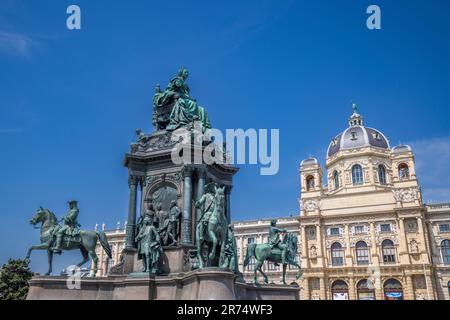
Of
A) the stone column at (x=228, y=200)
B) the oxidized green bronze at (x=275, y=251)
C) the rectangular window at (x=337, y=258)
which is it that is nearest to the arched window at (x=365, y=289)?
the rectangular window at (x=337, y=258)

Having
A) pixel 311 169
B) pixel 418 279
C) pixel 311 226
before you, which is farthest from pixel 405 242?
pixel 311 169

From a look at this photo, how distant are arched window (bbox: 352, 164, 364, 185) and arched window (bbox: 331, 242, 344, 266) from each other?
1280 cm

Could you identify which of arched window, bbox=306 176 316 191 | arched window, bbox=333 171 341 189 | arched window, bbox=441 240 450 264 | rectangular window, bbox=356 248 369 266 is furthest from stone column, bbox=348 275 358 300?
arched window, bbox=333 171 341 189

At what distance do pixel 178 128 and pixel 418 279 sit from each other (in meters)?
57.1

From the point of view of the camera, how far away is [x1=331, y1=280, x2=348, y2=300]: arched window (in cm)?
6400

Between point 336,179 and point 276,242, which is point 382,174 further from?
point 276,242

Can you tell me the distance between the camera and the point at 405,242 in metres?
62.7

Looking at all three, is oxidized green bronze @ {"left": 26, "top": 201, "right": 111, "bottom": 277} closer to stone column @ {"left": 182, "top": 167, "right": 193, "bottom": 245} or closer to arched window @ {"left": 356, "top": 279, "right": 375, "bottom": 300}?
stone column @ {"left": 182, "top": 167, "right": 193, "bottom": 245}

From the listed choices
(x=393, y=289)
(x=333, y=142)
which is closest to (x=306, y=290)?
(x=393, y=289)

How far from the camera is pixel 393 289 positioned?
61594mm

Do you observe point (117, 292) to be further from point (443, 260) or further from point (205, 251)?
point (443, 260)

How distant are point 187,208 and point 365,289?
56554 millimetres

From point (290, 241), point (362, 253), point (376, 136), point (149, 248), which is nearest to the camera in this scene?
point (149, 248)

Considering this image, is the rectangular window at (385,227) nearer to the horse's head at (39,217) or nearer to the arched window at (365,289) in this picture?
the arched window at (365,289)
